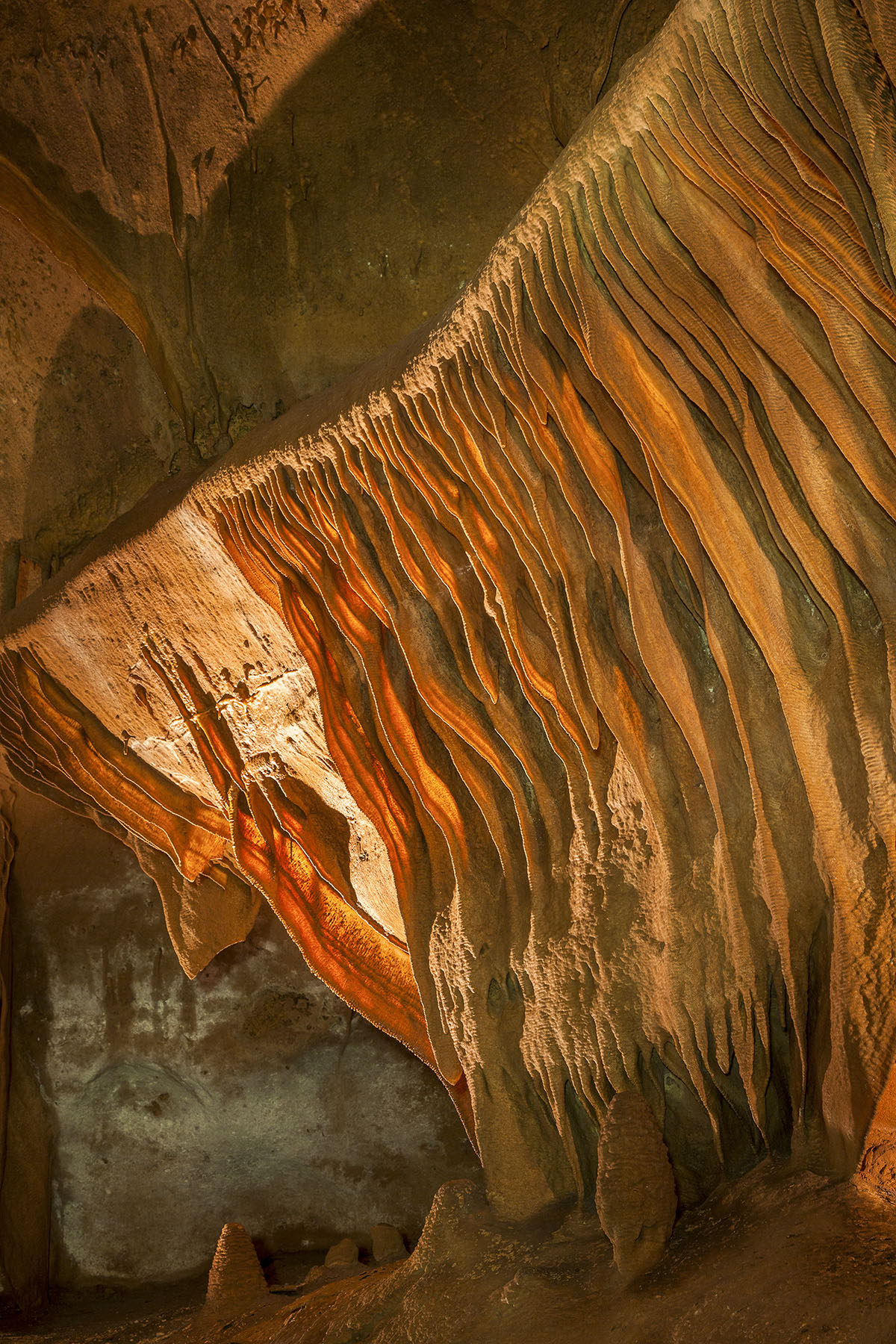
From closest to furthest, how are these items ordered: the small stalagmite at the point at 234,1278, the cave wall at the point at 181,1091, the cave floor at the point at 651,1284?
the cave floor at the point at 651,1284 → the small stalagmite at the point at 234,1278 → the cave wall at the point at 181,1091

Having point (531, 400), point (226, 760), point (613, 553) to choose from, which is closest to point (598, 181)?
point (531, 400)

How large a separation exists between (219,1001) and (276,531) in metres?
3.59

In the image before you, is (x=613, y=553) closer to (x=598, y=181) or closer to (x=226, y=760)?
(x=598, y=181)

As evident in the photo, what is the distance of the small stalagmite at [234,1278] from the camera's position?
4.16m

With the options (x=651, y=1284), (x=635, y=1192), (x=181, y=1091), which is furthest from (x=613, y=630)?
(x=181, y=1091)

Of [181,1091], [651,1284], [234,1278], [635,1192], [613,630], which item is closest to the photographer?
[651,1284]

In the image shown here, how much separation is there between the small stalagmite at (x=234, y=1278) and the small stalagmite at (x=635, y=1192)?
7.18ft

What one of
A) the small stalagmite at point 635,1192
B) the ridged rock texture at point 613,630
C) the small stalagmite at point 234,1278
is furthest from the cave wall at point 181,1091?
the small stalagmite at point 635,1192

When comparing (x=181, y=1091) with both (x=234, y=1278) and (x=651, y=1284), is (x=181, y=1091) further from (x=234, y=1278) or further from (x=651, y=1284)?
(x=651, y=1284)

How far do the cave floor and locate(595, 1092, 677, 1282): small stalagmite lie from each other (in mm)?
51

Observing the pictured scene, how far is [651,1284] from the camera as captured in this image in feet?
7.70

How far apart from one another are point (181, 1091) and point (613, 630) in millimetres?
4448

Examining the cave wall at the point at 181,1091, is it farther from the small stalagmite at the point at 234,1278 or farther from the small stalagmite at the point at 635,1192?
the small stalagmite at the point at 635,1192

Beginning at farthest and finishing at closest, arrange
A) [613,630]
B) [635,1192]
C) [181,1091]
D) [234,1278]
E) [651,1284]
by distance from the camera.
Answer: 1. [181,1091]
2. [234,1278]
3. [613,630]
4. [635,1192]
5. [651,1284]
